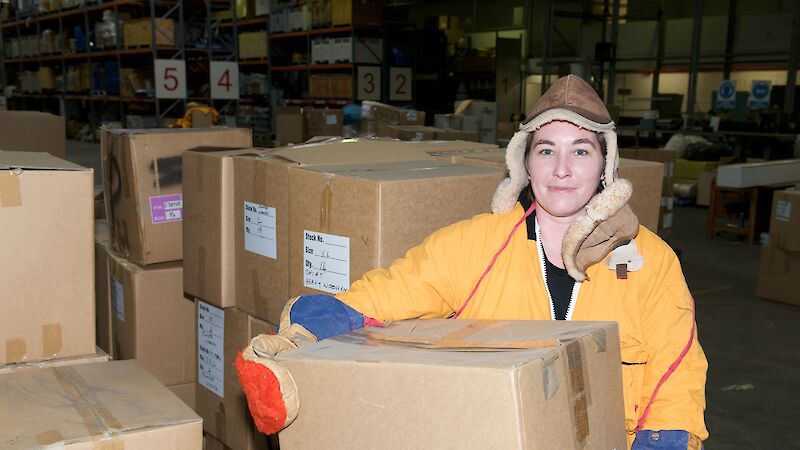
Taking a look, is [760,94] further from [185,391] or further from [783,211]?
[185,391]

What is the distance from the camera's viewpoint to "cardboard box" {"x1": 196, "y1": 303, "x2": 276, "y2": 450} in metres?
1.93

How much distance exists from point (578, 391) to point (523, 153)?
2.33ft

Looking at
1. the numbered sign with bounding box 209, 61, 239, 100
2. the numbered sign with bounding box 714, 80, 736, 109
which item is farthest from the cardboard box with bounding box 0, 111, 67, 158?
the numbered sign with bounding box 714, 80, 736, 109

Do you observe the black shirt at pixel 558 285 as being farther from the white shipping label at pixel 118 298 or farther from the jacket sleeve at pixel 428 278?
the white shipping label at pixel 118 298

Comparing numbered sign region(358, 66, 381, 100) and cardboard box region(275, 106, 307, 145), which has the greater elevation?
numbered sign region(358, 66, 381, 100)

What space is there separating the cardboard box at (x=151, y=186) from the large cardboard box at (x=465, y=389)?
1.32 m

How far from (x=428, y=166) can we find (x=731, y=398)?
2.35 metres

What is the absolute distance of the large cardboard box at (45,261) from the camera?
1580mm

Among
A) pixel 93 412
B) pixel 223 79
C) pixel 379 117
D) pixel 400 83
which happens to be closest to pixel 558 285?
pixel 93 412

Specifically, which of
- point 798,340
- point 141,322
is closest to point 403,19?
point 798,340

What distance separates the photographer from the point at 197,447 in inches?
50.1

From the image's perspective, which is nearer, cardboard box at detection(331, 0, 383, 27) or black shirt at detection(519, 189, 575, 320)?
black shirt at detection(519, 189, 575, 320)

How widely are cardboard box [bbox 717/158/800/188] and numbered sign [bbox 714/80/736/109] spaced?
379 cm

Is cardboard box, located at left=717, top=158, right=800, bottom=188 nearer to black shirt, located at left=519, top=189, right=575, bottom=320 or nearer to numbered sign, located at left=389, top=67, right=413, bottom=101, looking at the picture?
Result: black shirt, located at left=519, top=189, right=575, bottom=320
